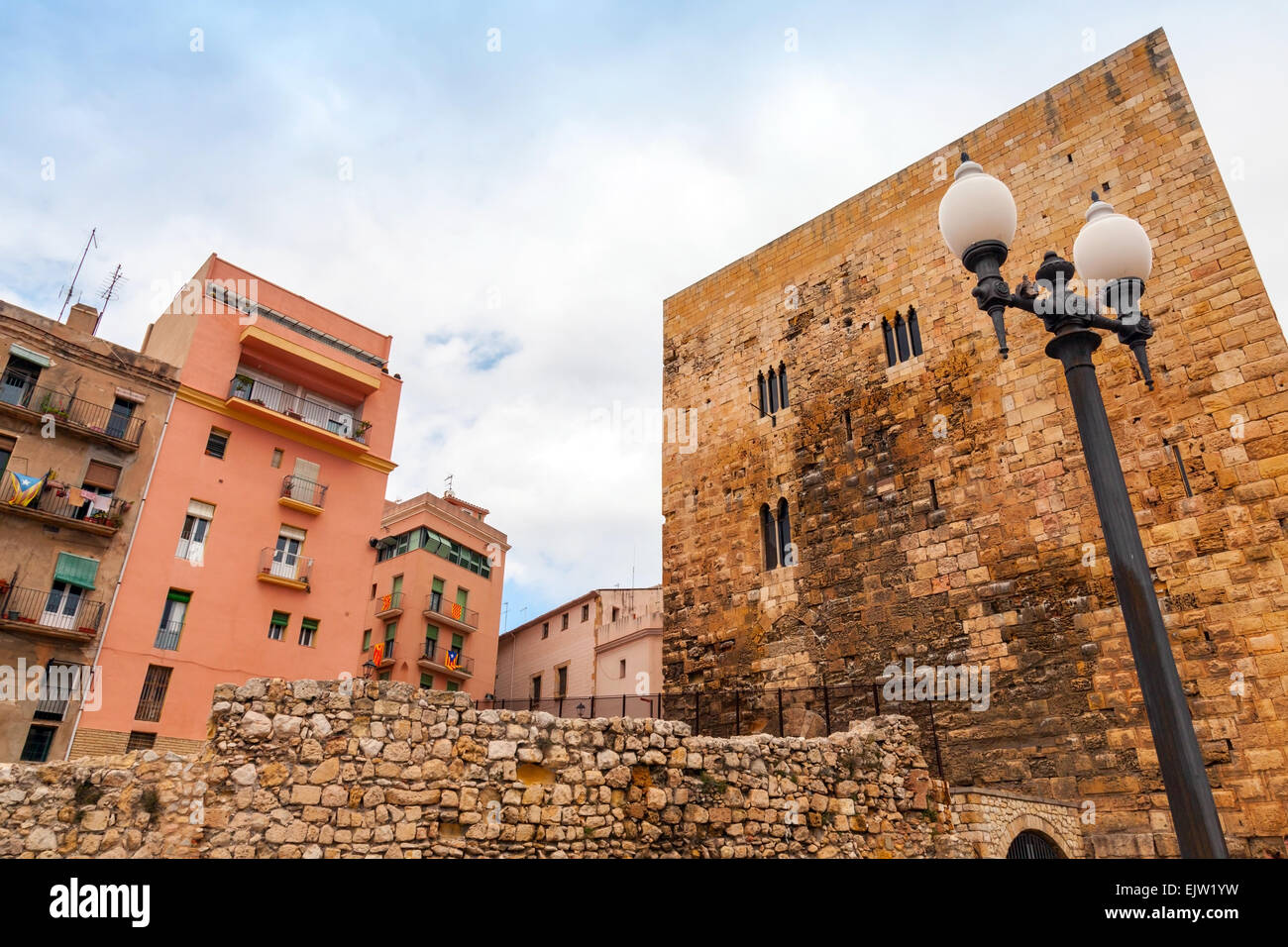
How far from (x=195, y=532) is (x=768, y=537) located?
12852 mm

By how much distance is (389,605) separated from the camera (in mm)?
27531

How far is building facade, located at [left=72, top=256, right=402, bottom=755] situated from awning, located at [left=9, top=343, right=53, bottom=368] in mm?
2544

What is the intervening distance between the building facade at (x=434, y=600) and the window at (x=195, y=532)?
8410 millimetres

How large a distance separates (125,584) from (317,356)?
7195 mm

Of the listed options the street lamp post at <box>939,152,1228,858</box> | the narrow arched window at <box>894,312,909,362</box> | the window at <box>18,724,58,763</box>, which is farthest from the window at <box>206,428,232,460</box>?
the street lamp post at <box>939,152,1228,858</box>

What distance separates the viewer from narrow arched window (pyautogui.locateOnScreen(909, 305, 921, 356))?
13.1 meters

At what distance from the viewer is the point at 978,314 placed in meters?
12.4

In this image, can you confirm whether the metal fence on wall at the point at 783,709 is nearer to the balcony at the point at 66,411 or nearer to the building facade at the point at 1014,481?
the building facade at the point at 1014,481

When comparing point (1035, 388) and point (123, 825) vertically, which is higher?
point (1035, 388)

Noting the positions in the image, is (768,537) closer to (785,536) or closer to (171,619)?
(785,536)

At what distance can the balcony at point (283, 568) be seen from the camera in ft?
59.7

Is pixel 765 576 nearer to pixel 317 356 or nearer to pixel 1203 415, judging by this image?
pixel 1203 415
